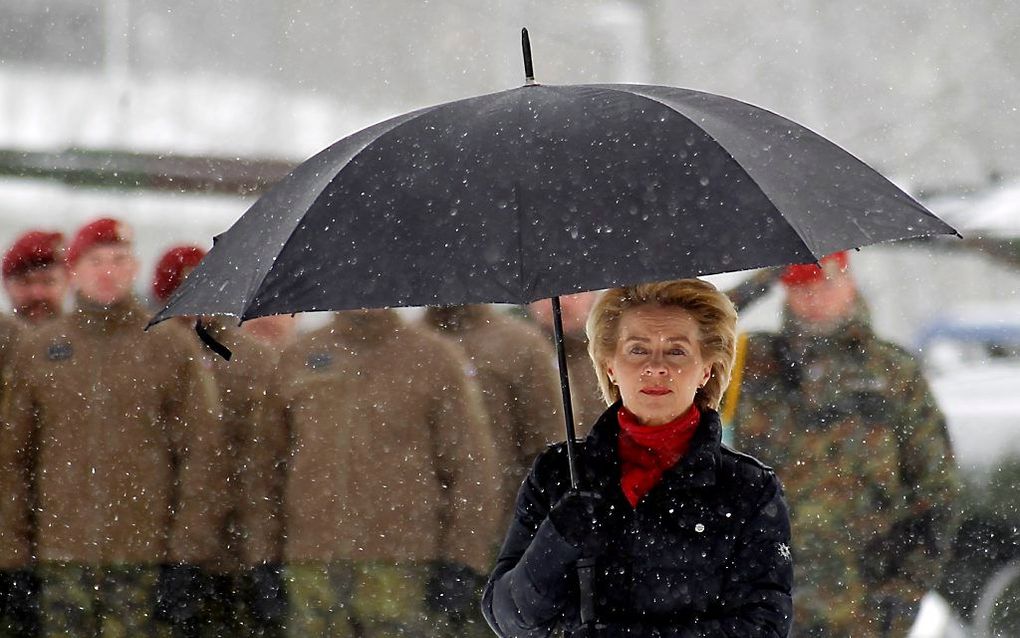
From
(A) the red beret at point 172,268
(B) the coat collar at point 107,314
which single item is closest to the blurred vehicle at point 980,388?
(A) the red beret at point 172,268

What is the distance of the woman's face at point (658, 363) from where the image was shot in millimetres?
2541

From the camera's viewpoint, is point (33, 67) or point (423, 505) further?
point (33, 67)

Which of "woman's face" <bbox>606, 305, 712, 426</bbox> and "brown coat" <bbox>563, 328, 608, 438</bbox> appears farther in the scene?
"brown coat" <bbox>563, 328, 608, 438</bbox>

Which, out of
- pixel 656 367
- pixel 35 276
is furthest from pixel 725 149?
pixel 35 276

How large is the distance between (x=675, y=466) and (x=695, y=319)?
27 centimetres

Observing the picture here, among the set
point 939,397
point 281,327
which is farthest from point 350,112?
point 939,397

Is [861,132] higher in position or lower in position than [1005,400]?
higher

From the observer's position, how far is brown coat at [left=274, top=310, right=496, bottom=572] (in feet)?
17.1

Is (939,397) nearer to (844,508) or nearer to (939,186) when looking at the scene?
(939,186)

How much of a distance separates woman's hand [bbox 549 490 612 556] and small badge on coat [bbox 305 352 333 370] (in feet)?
9.60

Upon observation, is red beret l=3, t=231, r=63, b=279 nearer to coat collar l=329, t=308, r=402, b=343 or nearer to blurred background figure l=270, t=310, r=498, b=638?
blurred background figure l=270, t=310, r=498, b=638

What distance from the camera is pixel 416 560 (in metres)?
5.28

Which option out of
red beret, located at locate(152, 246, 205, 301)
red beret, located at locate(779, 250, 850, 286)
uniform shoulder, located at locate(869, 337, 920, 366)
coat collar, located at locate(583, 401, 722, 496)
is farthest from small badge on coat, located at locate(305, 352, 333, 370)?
coat collar, located at locate(583, 401, 722, 496)

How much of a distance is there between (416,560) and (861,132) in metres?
2.62
